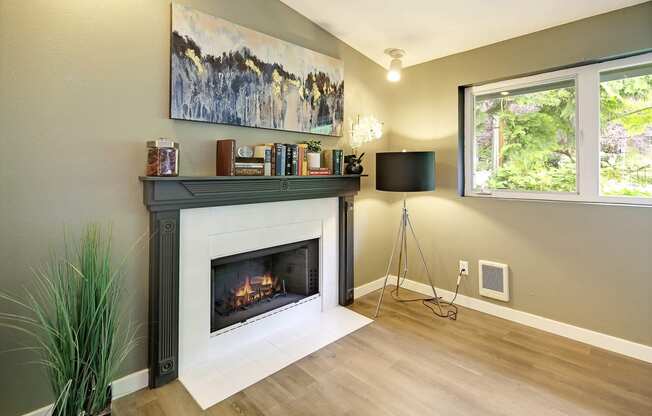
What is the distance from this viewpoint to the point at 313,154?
8.69 ft

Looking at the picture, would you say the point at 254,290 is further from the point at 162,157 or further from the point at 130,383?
the point at 162,157

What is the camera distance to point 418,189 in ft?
8.98

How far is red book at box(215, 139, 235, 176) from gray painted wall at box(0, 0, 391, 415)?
83 mm

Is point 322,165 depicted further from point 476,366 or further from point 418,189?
point 476,366

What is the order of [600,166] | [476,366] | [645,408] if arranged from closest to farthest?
[645,408] → [476,366] → [600,166]

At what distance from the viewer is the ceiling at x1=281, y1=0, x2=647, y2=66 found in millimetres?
2283

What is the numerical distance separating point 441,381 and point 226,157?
6.37ft

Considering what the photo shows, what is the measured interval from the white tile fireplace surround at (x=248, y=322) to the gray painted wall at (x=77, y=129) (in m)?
0.27

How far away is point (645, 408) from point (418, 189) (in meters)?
1.84

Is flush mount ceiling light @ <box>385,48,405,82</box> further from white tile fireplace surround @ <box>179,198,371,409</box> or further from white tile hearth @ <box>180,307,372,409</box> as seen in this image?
white tile hearth @ <box>180,307,372,409</box>

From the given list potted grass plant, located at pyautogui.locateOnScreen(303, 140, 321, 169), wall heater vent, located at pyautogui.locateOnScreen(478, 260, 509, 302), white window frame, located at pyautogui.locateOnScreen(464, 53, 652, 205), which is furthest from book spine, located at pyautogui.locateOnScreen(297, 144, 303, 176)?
white window frame, located at pyautogui.locateOnScreen(464, 53, 652, 205)

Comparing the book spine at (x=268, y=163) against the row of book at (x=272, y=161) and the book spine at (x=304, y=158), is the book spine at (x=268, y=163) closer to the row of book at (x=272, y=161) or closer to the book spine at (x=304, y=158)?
the row of book at (x=272, y=161)

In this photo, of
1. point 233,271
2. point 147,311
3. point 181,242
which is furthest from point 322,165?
point 147,311

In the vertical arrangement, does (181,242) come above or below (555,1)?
below
